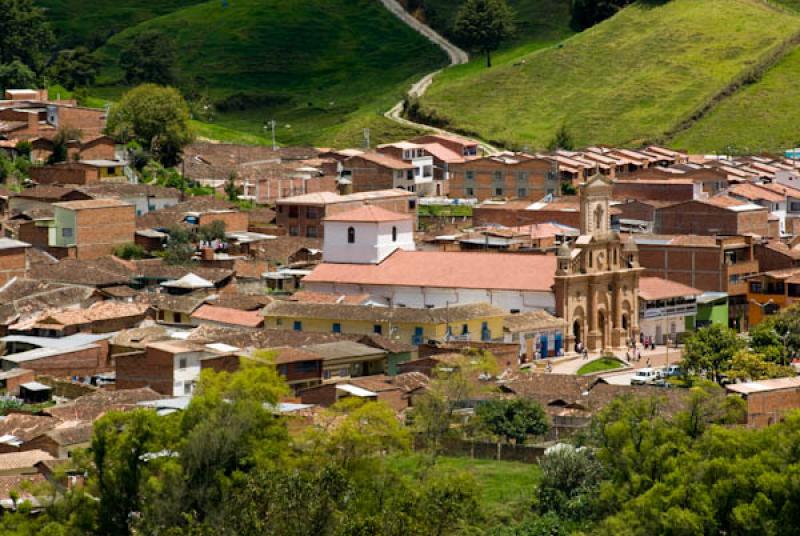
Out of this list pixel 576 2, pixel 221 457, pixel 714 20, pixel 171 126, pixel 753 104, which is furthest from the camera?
pixel 576 2

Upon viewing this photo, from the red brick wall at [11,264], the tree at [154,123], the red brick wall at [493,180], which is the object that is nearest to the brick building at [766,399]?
the red brick wall at [11,264]

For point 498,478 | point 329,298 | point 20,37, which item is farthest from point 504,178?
point 498,478

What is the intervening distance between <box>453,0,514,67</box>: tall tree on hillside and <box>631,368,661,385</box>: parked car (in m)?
82.9

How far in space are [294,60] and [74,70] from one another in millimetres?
29348

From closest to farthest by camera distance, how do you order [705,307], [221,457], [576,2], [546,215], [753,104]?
1. [221,457]
2. [705,307]
3. [546,215]
4. [753,104]
5. [576,2]

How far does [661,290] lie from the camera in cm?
8581

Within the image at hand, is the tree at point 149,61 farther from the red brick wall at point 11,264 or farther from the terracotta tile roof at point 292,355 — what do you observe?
the terracotta tile roof at point 292,355

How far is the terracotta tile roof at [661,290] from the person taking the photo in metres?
Result: 85.1

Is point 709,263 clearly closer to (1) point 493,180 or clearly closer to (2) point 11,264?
(2) point 11,264

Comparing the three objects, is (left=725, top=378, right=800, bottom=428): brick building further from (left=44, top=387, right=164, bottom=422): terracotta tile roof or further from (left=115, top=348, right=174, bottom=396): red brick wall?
(left=115, top=348, right=174, bottom=396): red brick wall

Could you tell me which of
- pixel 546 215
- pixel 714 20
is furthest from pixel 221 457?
pixel 714 20

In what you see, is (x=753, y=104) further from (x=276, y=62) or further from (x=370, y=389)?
(x=370, y=389)

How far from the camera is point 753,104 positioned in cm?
13562

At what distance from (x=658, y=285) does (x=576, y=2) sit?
7664 cm
